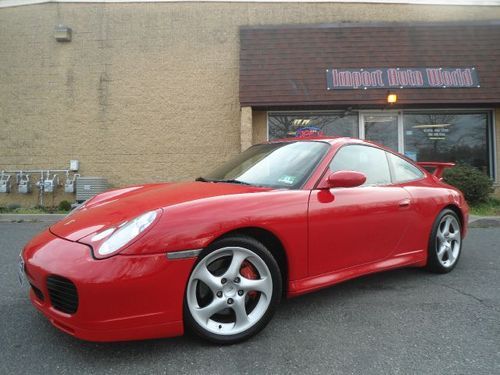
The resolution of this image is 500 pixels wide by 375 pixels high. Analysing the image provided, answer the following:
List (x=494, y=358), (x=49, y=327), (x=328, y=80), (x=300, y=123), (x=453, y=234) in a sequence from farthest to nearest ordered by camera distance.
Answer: (x=300, y=123) → (x=328, y=80) → (x=453, y=234) → (x=49, y=327) → (x=494, y=358)

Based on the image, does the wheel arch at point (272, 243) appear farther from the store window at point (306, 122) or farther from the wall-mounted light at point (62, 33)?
the wall-mounted light at point (62, 33)

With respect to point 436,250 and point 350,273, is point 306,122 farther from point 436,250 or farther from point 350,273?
point 350,273

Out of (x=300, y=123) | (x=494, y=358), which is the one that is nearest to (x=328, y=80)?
(x=300, y=123)

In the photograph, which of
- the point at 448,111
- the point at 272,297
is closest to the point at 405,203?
the point at 272,297

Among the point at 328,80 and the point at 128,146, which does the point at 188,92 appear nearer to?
the point at 128,146

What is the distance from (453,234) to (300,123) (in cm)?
610

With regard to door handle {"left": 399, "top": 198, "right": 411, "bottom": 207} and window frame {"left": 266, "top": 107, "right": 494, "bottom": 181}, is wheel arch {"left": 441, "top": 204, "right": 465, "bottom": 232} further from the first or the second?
window frame {"left": 266, "top": 107, "right": 494, "bottom": 181}

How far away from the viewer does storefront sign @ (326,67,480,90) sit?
30.1 ft

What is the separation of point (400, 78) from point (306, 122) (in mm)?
2271

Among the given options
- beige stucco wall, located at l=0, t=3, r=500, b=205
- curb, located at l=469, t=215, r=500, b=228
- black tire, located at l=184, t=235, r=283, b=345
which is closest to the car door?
black tire, located at l=184, t=235, r=283, b=345

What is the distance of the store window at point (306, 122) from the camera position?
32.4 feet

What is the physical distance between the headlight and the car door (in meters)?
1.10

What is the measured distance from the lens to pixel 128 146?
9945 mm

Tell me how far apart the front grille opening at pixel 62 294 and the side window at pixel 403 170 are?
9.18 feet
